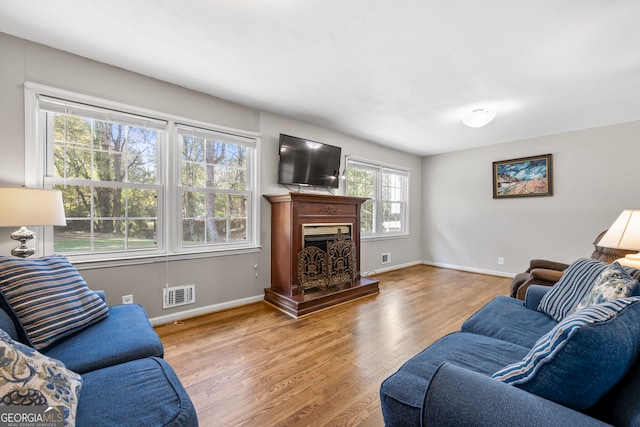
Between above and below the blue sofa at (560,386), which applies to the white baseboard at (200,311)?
below

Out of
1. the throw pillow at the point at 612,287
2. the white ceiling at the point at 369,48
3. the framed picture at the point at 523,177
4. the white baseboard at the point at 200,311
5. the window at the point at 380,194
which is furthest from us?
the window at the point at 380,194

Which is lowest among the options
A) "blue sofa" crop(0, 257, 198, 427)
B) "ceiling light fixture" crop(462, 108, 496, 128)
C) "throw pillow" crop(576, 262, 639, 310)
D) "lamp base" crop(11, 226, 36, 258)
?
"blue sofa" crop(0, 257, 198, 427)

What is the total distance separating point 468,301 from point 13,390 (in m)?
3.89

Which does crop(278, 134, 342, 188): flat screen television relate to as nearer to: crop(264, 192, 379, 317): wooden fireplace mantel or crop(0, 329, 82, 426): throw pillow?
crop(264, 192, 379, 317): wooden fireplace mantel

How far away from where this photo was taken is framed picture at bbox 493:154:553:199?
434cm

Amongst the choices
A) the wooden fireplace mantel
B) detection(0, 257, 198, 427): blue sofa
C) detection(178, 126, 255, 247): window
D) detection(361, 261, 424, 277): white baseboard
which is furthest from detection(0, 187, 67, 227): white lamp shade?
detection(361, 261, 424, 277): white baseboard

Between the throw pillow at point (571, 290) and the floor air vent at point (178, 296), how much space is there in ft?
9.97

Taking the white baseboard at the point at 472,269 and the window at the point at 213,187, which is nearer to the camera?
the window at the point at 213,187

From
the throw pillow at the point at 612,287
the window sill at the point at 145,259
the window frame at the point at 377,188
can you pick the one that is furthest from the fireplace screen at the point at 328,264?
the throw pillow at the point at 612,287

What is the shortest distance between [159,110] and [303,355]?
8.60 feet

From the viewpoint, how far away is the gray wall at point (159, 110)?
204 cm

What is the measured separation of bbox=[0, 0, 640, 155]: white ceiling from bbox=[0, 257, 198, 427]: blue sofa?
1.66m

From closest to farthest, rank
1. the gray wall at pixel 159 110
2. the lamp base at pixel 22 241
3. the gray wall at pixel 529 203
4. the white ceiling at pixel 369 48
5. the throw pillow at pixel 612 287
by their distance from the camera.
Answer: the throw pillow at pixel 612 287 → the white ceiling at pixel 369 48 → the lamp base at pixel 22 241 → the gray wall at pixel 159 110 → the gray wall at pixel 529 203

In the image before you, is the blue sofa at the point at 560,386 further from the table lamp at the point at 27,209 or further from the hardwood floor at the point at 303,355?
the table lamp at the point at 27,209
